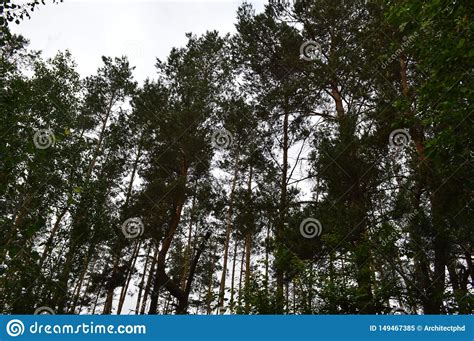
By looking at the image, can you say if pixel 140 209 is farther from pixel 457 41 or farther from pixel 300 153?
pixel 457 41

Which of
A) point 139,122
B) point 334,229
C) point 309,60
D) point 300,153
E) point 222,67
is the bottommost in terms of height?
point 334,229

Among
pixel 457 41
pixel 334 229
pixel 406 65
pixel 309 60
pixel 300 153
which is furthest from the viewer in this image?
pixel 300 153

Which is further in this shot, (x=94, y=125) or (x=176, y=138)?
(x=94, y=125)

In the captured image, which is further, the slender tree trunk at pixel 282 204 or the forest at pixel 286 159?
the slender tree trunk at pixel 282 204

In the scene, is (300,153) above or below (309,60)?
below

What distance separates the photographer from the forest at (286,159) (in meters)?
6.14

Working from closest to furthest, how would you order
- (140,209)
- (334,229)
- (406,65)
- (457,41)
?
(457,41) → (334,229) → (406,65) → (140,209)

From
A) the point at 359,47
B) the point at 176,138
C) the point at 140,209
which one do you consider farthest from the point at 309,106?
the point at 140,209

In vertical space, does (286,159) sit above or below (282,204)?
above

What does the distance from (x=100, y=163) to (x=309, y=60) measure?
42.9 feet

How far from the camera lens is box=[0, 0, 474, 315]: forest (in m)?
6.14

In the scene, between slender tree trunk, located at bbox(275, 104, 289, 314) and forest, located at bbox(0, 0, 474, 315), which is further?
slender tree trunk, located at bbox(275, 104, 289, 314)

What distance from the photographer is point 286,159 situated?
1380cm

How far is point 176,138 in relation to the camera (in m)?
14.8
